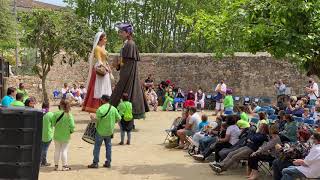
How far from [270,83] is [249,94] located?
45.7 inches

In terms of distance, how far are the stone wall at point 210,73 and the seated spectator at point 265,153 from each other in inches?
636

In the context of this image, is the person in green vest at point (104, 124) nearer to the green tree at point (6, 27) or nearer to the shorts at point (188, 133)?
the shorts at point (188, 133)

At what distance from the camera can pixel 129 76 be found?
49.5 ft

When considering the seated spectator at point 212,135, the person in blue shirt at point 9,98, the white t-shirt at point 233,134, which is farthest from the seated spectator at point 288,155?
the person in blue shirt at point 9,98

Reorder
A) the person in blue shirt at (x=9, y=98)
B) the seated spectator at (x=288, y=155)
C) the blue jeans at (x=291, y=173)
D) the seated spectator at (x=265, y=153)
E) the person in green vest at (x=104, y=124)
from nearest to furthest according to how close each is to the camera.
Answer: the blue jeans at (x=291, y=173)
the seated spectator at (x=288, y=155)
the seated spectator at (x=265, y=153)
the person in green vest at (x=104, y=124)
the person in blue shirt at (x=9, y=98)

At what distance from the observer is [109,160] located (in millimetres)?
10531

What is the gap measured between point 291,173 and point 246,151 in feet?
5.72

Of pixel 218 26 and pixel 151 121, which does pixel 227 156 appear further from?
pixel 151 121

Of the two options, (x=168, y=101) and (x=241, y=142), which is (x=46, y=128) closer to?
(x=241, y=142)

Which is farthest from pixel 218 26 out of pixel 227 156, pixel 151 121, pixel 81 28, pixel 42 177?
pixel 81 28

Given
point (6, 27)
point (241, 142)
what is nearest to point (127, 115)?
point (241, 142)

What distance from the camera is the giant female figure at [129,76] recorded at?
15.0m

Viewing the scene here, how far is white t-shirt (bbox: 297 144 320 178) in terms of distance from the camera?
7.80m

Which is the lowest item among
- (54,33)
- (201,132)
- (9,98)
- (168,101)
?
(168,101)
